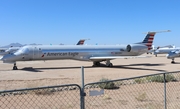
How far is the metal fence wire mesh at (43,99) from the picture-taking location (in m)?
8.42

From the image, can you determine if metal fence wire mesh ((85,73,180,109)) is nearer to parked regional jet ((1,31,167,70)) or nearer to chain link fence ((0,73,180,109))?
chain link fence ((0,73,180,109))

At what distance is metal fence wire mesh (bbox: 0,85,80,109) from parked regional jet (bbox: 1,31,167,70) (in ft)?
48.8

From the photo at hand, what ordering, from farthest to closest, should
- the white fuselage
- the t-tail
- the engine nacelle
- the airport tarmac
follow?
the t-tail
the engine nacelle
the white fuselage
the airport tarmac

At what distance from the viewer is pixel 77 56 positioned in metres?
27.9

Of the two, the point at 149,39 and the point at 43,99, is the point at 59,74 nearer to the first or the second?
the point at 43,99

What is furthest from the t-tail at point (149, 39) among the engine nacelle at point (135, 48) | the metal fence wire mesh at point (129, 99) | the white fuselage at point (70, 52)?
the metal fence wire mesh at point (129, 99)

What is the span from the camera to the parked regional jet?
82.1ft

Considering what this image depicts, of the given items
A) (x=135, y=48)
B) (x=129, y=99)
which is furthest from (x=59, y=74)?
(x=135, y=48)

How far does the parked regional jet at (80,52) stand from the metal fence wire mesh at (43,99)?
585 inches

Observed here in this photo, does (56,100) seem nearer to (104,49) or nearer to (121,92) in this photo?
(121,92)

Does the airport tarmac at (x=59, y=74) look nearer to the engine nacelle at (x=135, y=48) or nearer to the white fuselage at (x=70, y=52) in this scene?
the white fuselage at (x=70, y=52)

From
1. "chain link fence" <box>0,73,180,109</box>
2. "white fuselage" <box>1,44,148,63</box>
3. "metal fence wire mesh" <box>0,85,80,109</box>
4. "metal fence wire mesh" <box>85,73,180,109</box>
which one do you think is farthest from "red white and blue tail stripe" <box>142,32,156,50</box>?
"metal fence wire mesh" <box>0,85,80,109</box>

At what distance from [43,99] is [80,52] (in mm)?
18472

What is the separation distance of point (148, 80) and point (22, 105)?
26.5 ft
